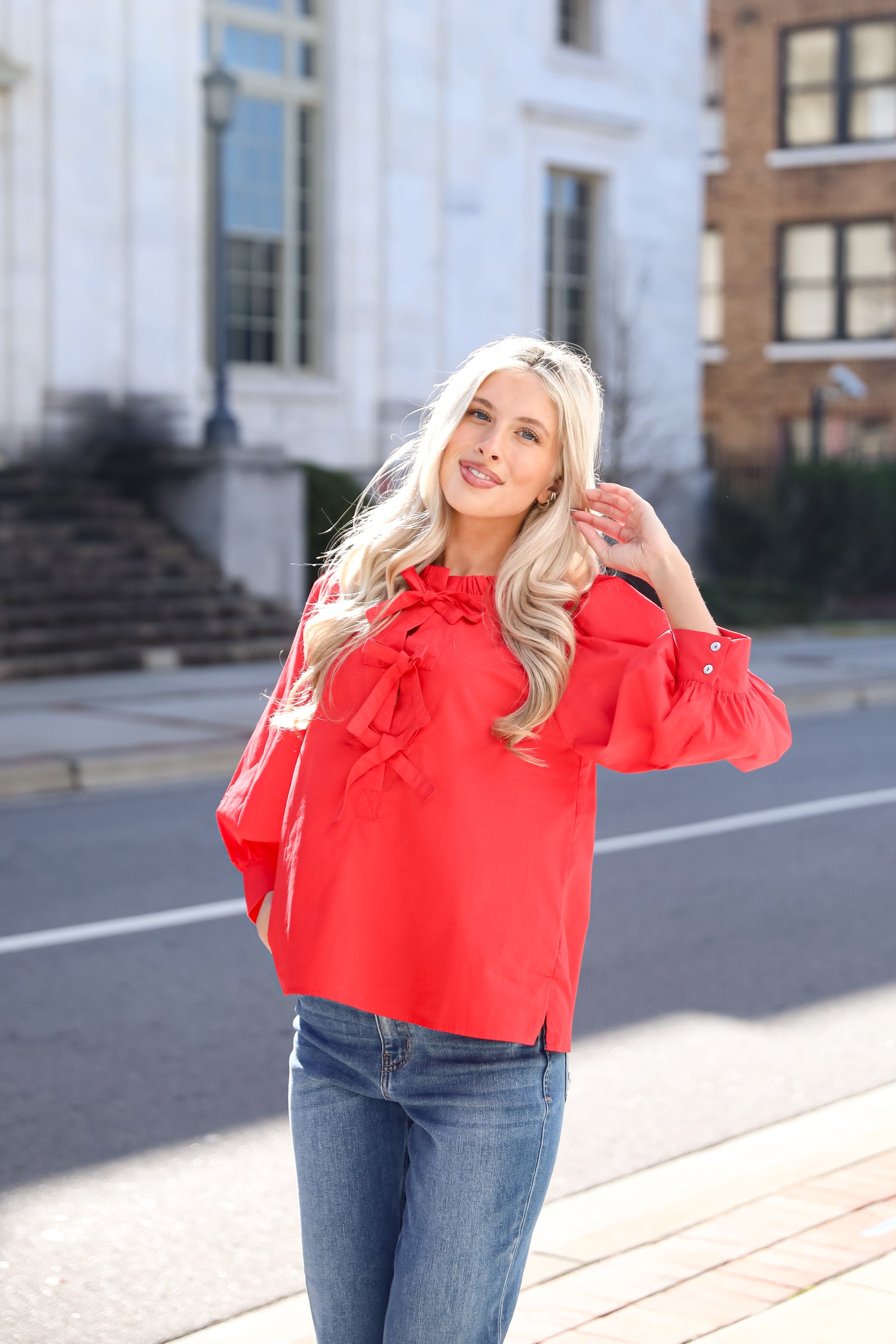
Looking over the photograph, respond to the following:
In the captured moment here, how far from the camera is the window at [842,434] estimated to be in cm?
3203

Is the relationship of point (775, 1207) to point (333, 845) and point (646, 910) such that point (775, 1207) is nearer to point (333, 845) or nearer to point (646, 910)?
point (333, 845)

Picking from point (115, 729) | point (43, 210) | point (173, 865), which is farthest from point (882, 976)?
point (43, 210)

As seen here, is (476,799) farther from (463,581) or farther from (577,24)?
(577,24)

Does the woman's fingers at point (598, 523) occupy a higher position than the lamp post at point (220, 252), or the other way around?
the lamp post at point (220, 252)

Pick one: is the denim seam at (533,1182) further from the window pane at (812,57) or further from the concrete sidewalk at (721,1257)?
the window pane at (812,57)

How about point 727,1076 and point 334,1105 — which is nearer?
point 334,1105

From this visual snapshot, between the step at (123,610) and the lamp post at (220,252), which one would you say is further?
the lamp post at (220,252)

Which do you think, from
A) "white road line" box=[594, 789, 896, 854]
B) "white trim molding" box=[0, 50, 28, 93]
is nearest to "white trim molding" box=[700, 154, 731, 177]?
"white trim molding" box=[0, 50, 28, 93]

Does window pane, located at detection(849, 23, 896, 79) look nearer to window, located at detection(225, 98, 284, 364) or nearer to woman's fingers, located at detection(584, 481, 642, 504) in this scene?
window, located at detection(225, 98, 284, 364)

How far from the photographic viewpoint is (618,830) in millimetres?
9234

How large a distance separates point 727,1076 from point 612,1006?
78cm

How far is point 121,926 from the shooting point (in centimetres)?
699

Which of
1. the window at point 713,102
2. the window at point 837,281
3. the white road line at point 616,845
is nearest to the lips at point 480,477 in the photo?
the white road line at point 616,845

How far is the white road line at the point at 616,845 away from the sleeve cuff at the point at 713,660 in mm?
4387
